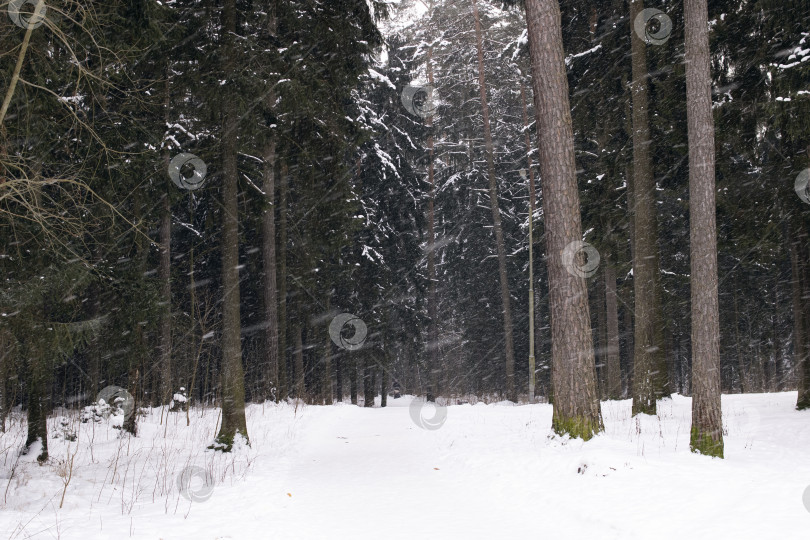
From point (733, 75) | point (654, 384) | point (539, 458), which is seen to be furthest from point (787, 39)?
point (539, 458)

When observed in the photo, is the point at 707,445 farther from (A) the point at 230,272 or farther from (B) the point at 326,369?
(B) the point at 326,369

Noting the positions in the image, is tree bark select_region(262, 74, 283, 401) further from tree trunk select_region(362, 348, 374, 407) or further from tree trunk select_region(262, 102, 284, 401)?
tree trunk select_region(362, 348, 374, 407)

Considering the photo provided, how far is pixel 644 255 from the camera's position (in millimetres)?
11500

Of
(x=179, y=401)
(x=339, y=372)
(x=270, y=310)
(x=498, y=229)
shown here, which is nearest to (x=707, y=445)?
(x=179, y=401)

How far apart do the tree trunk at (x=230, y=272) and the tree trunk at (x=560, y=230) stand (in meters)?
5.02

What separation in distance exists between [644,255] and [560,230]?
464 cm

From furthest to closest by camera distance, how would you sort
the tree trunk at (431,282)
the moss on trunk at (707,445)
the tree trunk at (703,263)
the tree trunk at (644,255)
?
the tree trunk at (431,282) < the tree trunk at (644,255) < the tree trunk at (703,263) < the moss on trunk at (707,445)

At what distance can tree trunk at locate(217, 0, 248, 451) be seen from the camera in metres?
8.75

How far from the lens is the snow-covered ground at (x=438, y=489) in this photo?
15.6 feet

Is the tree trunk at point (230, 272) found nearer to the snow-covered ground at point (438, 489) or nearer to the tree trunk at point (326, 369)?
the snow-covered ground at point (438, 489)

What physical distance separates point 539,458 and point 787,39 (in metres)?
8.87

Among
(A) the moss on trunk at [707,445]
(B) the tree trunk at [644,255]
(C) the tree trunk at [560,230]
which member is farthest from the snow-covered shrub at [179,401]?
(A) the moss on trunk at [707,445]

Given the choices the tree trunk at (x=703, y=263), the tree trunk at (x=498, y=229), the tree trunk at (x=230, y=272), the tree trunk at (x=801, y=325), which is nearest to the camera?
the tree trunk at (x=703, y=263)

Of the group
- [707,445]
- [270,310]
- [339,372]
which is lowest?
[339,372]
